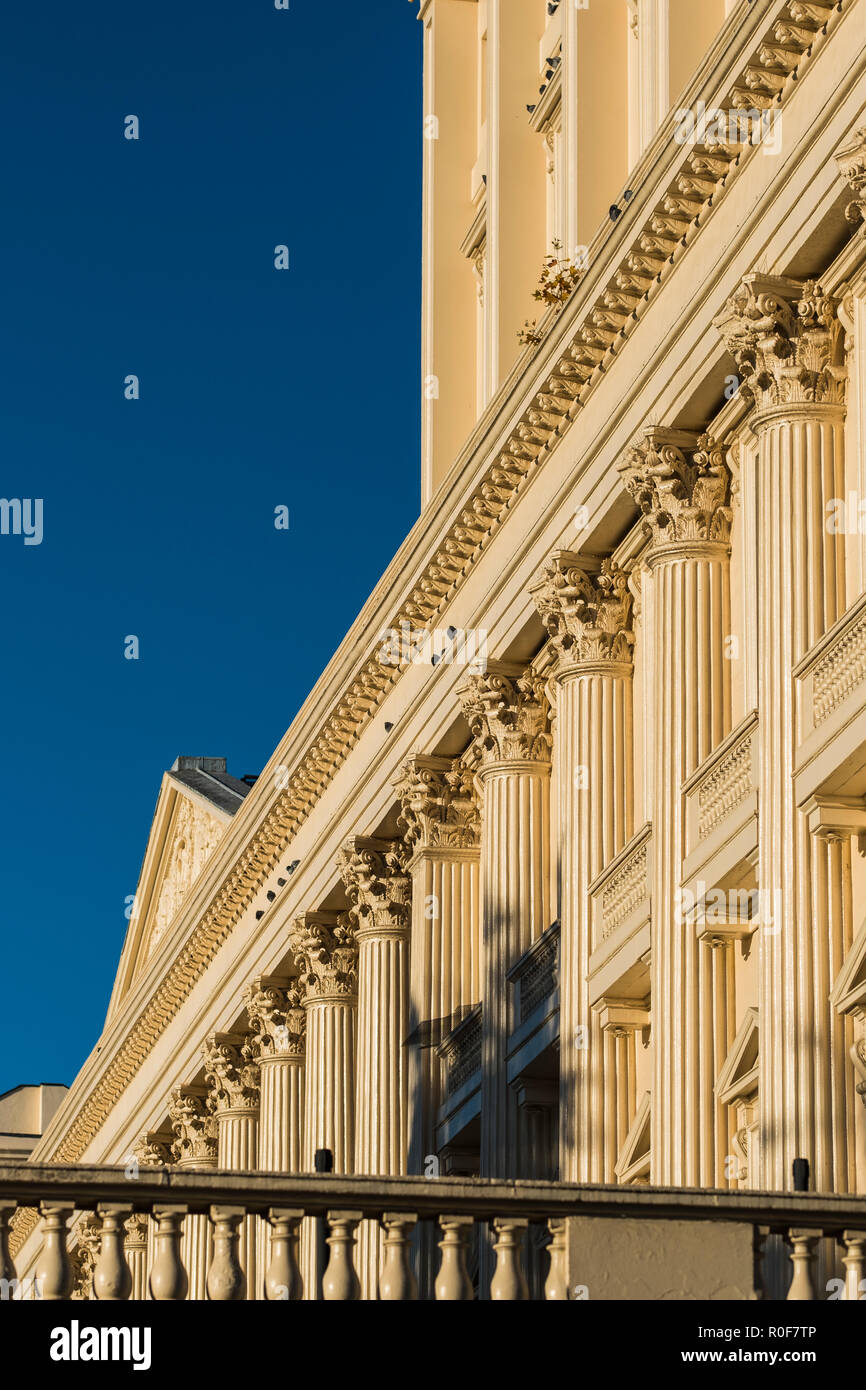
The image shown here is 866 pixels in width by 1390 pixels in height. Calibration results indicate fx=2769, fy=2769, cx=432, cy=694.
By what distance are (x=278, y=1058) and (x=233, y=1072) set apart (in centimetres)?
328

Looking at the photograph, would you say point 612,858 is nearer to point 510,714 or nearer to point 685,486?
point 510,714

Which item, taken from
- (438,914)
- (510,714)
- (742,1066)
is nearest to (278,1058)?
(438,914)

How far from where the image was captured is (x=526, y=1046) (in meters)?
32.2

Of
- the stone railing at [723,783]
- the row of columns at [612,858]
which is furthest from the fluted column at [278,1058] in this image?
the stone railing at [723,783]

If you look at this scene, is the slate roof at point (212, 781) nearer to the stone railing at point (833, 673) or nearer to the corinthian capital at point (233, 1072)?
the corinthian capital at point (233, 1072)

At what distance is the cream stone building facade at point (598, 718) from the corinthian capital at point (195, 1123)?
4483 millimetres

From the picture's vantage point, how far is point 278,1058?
45938 millimetres

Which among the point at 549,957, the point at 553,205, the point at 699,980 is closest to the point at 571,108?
the point at 553,205

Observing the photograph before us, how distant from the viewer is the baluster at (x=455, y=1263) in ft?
50.4

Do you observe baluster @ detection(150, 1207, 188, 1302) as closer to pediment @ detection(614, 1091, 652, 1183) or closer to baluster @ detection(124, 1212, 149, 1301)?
pediment @ detection(614, 1091, 652, 1183)

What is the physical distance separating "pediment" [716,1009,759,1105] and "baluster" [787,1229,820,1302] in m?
9.03

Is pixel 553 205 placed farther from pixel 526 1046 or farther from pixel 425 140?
pixel 526 1046

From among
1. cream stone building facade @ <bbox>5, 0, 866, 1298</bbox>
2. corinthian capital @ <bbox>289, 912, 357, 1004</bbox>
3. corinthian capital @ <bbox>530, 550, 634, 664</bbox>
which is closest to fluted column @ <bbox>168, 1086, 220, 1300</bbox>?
cream stone building facade @ <bbox>5, 0, 866, 1298</bbox>

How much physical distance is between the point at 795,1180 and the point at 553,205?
76.6 ft
